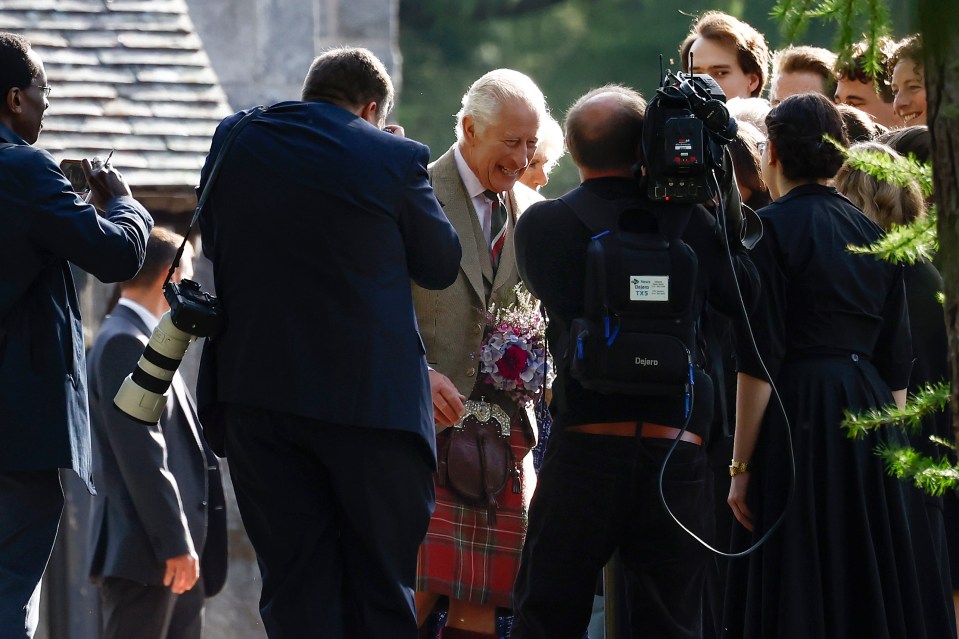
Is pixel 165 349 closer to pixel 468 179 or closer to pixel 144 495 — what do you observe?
pixel 468 179

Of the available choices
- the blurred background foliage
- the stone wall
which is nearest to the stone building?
the stone wall

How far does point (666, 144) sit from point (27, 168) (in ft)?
5.93

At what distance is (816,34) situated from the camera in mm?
21938

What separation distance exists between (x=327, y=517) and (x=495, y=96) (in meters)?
1.58

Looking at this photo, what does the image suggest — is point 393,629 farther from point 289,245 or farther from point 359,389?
point 289,245

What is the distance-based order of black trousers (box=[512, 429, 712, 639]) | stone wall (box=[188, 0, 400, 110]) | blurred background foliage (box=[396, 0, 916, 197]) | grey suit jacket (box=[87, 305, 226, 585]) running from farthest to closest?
blurred background foliage (box=[396, 0, 916, 197]) → stone wall (box=[188, 0, 400, 110]) → grey suit jacket (box=[87, 305, 226, 585]) → black trousers (box=[512, 429, 712, 639])

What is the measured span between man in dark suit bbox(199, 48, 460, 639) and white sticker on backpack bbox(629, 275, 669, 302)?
550 millimetres

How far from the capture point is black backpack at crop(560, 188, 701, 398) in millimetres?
3896

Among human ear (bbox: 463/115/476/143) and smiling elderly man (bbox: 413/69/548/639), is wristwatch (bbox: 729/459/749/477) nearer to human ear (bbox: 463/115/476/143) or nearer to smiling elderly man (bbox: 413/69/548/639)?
smiling elderly man (bbox: 413/69/548/639)

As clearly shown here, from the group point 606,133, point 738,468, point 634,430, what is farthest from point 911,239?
point 738,468

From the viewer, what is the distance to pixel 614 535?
4070mm

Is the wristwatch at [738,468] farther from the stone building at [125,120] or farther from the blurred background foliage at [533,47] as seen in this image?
the blurred background foliage at [533,47]

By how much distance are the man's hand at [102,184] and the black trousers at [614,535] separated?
5.24ft

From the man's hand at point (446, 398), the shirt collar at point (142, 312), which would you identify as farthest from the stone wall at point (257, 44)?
the man's hand at point (446, 398)
